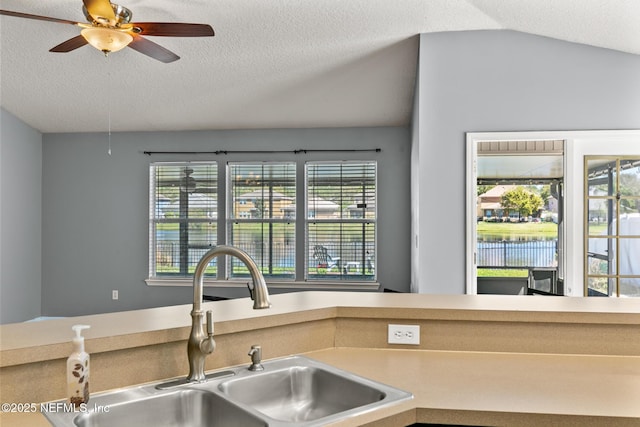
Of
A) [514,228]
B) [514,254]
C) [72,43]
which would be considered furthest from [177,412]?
[514,254]

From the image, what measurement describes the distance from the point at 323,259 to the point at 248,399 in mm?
4610

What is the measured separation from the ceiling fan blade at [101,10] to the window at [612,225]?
3.42m

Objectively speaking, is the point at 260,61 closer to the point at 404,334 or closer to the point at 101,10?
the point at 101,10

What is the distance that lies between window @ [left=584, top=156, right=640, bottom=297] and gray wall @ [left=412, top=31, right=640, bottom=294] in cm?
34

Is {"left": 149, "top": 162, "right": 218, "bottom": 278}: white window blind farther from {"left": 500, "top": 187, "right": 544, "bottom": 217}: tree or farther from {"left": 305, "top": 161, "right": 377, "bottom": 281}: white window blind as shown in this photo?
{"left": 500, "top": 187, "right": 544, "bottom": 217}: tree

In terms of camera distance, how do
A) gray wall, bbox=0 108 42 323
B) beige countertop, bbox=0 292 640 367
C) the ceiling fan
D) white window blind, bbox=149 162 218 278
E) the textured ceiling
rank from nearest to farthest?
beige countertop, bbox=0 292 640 367 → the ceiling fan → the textured ceiling → gray wall, bbox=0 108 42 323 → white window blind, bbox=149 162 218 278

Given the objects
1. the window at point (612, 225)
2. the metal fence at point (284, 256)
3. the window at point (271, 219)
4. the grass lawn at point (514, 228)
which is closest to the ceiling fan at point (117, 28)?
the grass lawn at point (514, 228)

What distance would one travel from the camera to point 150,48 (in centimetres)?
323

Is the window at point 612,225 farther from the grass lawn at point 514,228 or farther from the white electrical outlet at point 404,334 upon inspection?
the white electrical outlet at point 404,334

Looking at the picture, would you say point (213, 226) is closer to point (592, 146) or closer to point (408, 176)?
point (408, 176)

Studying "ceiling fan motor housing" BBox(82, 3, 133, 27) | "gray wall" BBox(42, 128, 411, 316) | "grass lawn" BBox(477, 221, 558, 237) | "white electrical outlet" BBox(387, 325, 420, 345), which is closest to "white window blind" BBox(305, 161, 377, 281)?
"gray wall" BBox(42, 128, 411, 316)

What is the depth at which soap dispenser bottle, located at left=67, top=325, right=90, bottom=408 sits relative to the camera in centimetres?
116

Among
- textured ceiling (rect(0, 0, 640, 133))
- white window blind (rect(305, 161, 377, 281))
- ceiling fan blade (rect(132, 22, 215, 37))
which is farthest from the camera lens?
white window blind (rect(305, 161, 377, 281))

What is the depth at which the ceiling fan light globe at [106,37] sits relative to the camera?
2.87m
